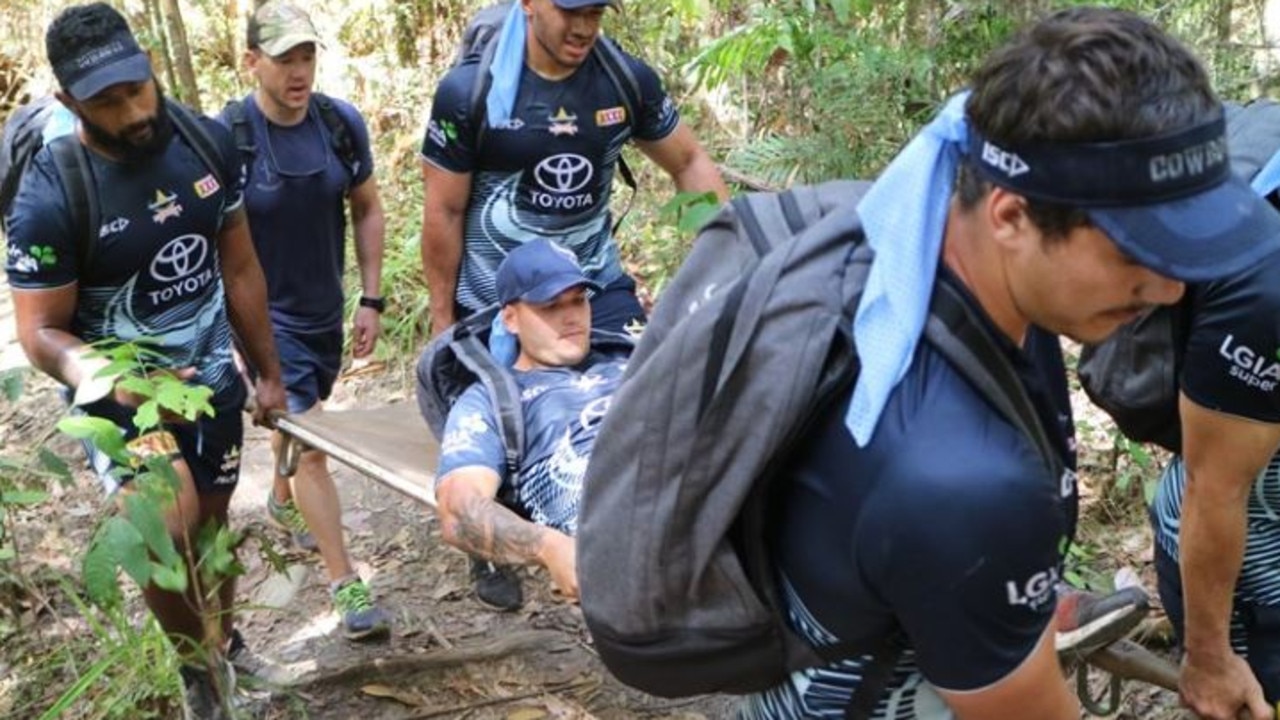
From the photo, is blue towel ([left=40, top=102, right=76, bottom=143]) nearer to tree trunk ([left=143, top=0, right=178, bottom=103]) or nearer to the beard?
the beard

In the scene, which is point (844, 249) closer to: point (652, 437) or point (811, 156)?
point (652, 437)

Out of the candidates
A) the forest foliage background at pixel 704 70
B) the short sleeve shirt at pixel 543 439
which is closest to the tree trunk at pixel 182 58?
the forest foliage background at pixel 704 70

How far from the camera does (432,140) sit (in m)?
3.91

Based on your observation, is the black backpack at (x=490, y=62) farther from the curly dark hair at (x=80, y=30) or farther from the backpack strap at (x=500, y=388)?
the curly dark hair at (x=80, y=30)

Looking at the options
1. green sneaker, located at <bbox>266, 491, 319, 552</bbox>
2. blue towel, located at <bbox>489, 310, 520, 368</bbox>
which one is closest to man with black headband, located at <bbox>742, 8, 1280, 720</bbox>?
blue towel, located at <bbox>489, 310, 520, 368</bbox>

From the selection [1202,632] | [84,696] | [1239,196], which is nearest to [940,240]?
[1239,196]

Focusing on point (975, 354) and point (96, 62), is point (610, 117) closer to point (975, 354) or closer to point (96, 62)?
point (96, 62)

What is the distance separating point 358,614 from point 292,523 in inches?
34.4

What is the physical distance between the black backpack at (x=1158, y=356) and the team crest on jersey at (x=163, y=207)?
225 cm

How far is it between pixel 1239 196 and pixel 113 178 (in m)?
2.74

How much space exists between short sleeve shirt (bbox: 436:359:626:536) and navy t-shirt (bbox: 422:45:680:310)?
601 mm

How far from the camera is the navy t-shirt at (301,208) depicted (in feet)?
14.5

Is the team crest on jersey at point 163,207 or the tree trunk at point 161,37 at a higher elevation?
the team crest on jersey at point 163,207

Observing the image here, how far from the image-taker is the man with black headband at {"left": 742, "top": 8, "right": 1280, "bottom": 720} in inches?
49.8
